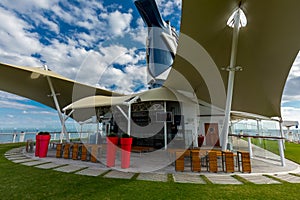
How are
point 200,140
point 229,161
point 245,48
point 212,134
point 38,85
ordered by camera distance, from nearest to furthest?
point 229,161 < point 245,48 < point 200,140 < point 38,85 < point 212,134

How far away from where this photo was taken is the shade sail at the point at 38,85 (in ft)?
27.2

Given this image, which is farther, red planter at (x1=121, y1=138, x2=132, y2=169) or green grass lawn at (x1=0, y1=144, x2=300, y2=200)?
red planter at (x1=121, y1=138, x2=132, y2=169)

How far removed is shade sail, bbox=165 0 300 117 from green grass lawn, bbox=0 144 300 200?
414cm

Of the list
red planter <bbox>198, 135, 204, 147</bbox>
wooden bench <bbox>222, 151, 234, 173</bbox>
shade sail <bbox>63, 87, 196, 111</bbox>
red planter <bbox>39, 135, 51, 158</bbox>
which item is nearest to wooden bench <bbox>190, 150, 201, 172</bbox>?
wooden bench <bbox>222, 151, 234, 173</bbox>

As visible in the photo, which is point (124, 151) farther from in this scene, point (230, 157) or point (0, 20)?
point (0, 20)

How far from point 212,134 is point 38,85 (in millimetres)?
12400

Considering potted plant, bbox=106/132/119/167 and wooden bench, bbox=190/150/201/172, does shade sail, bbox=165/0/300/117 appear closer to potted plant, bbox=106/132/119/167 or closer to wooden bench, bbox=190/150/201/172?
wooden bench, bbox=190/150/201/172

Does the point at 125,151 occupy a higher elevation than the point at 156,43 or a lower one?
lower

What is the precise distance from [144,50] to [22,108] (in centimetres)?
2294

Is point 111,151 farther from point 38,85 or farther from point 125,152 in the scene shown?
point 38,85

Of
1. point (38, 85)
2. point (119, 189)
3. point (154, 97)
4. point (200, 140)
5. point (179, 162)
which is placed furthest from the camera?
point (38, 85)

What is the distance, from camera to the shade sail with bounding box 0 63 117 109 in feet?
27.2

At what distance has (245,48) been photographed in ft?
20.0

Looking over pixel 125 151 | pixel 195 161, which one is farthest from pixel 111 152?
pixel 195 161
